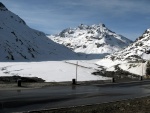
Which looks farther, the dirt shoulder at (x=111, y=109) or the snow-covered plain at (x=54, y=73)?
the snow-covered plain at (x=54, y=73)

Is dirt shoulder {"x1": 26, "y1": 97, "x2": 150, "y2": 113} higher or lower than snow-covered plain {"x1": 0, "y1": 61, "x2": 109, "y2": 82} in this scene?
lower

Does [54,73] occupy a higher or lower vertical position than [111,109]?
higher

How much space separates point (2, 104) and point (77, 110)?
4.36 m

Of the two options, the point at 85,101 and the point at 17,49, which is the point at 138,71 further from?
the point at 17,49

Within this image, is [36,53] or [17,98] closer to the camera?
[17,98]

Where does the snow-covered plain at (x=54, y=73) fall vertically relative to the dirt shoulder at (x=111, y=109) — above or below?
above

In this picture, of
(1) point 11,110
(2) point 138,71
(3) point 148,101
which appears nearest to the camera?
(1) point 11,110

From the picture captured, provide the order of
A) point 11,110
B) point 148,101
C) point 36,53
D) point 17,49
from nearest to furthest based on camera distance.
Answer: point 11,110, point 148,101, point 17,49, point 36,53

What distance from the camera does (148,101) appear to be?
23.8m

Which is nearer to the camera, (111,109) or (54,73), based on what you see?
(111,109)

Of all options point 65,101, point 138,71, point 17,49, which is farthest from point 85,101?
point 17,49

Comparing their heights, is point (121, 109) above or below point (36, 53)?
below

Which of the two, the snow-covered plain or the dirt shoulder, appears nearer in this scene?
the dirt shoulder

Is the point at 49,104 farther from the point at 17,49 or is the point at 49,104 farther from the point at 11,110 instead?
the point at 17,49
